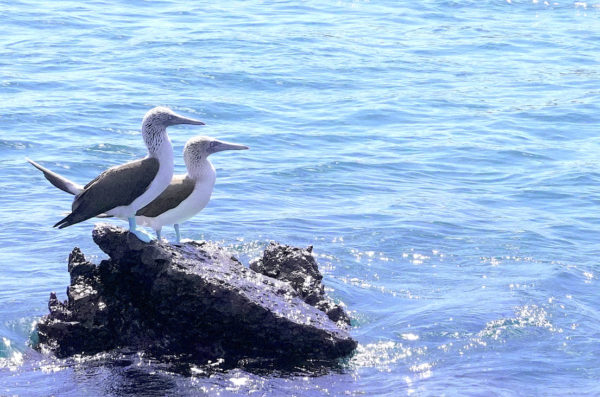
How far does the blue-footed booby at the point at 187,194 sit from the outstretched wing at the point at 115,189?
520mm

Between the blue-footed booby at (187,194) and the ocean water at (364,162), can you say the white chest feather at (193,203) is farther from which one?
the ocean water at (364,162)

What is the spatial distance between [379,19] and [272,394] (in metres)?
19.4

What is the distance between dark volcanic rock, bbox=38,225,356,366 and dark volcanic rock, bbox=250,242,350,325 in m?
0.43

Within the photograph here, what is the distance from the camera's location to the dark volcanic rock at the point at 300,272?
9523 millimetres

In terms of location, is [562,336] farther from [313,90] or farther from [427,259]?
[313,90]

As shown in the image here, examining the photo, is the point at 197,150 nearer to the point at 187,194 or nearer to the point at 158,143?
the point at 187,194

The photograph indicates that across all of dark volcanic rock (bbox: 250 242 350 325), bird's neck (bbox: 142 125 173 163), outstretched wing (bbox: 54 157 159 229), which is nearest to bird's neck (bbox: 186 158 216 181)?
bird's neck (bbox: 142 125 173 163)

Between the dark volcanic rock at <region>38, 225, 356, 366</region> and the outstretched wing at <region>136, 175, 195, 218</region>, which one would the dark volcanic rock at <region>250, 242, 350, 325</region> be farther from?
the outstretched wing at <region>136, 175, 195, 218</region>

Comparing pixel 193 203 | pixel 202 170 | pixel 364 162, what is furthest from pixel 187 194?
pixel 364 162

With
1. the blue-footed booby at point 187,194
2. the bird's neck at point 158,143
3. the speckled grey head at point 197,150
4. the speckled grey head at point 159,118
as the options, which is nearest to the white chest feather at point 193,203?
the blue-footed booby at point 187,194

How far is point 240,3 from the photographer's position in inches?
1115

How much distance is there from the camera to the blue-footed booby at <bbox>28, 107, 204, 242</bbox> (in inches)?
343

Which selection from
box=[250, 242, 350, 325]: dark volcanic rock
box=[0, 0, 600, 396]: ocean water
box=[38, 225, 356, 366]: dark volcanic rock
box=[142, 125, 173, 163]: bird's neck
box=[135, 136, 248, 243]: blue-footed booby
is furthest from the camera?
box=[250, 242, 350, 325]: dark volcanic rock

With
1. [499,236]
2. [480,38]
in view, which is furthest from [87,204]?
[480,38]
